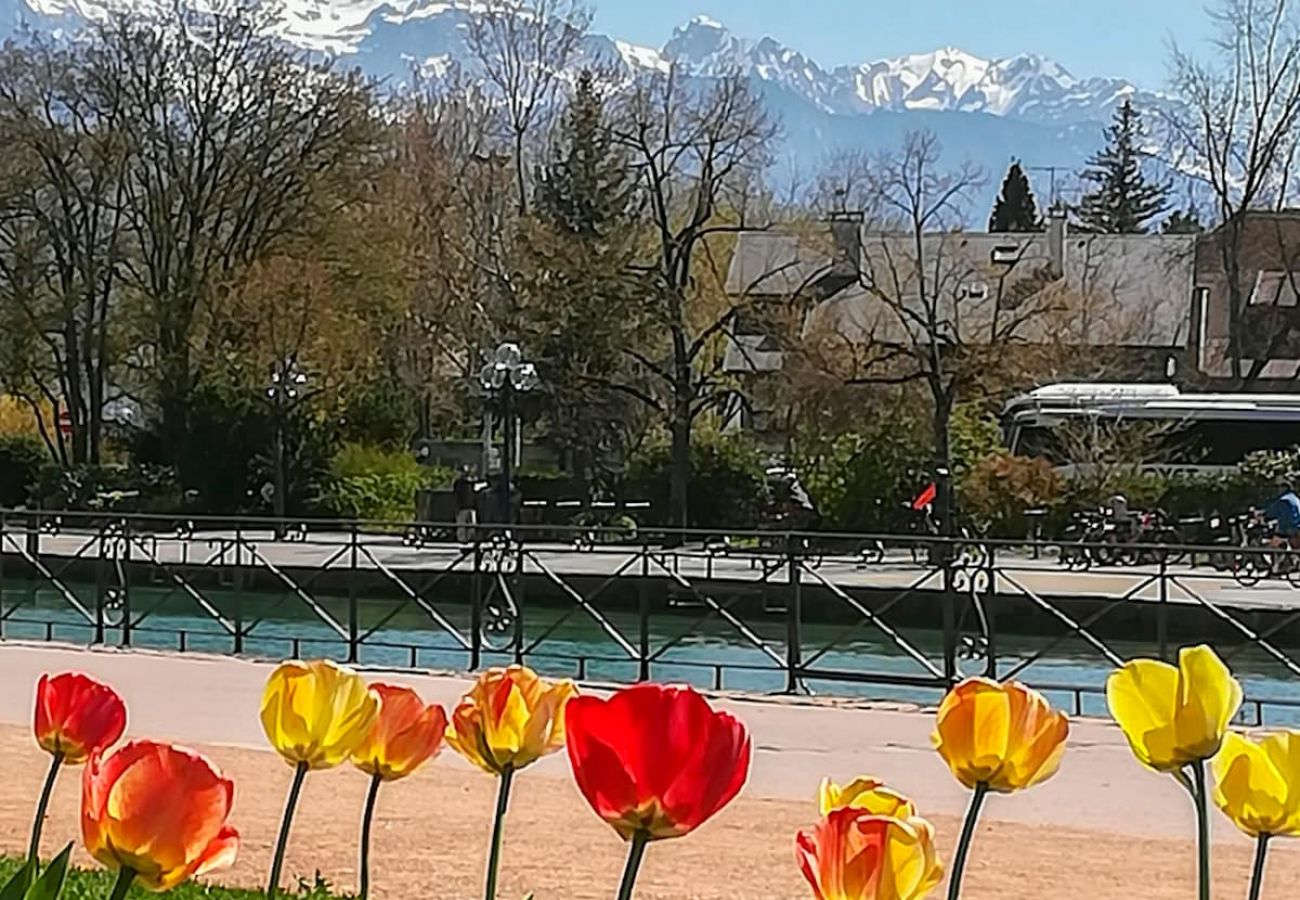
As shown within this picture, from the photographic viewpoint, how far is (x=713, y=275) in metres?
31.2

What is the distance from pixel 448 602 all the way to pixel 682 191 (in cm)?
1581

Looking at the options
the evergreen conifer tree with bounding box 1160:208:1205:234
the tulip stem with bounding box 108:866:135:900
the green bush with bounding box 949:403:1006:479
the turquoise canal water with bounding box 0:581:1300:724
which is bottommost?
the turquoise canal water with bounding box 0:581:1300:724

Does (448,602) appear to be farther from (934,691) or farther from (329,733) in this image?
(329,733)

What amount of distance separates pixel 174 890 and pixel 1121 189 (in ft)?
212

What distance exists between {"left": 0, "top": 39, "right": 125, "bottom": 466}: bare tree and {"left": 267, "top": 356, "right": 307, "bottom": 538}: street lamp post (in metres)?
5.67

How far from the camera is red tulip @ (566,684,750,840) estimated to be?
1429 millimetres

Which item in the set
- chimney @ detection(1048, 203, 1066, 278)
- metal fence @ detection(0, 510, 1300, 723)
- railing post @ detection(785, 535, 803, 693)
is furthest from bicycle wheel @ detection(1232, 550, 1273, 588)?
chimney @ detection(1048, 203, 1066, 278)

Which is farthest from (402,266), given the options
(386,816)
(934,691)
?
(386,816)

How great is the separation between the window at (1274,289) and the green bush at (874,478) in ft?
42.8

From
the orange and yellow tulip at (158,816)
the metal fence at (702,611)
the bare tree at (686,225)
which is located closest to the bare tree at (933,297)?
the bare tree at (686,225)

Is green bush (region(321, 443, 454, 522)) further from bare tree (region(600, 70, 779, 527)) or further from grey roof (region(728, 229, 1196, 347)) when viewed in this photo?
grey roof (region(728, 229, 1196, 347))

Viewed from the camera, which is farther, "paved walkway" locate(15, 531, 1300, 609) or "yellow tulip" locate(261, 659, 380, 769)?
"paved walkway" locate(15, 531, 1300, 609)

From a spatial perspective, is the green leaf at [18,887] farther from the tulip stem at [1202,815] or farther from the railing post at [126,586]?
the railing post at [126,586]

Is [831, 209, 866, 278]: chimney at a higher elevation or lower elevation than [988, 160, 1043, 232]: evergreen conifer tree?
lower
